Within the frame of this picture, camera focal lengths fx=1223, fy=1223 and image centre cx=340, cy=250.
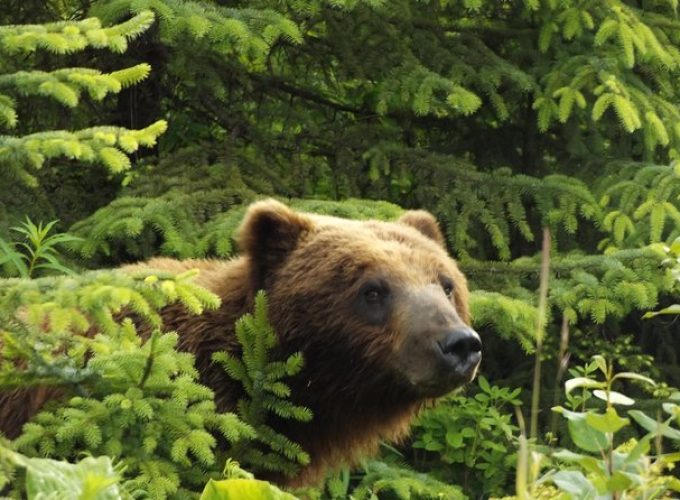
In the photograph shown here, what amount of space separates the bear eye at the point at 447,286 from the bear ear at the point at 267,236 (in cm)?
66

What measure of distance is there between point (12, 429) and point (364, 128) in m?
3.83

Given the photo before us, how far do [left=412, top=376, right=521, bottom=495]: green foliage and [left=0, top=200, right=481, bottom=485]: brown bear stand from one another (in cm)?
187

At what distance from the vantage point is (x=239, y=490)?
2818 mm

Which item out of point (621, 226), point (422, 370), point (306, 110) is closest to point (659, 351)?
point (621, 226)

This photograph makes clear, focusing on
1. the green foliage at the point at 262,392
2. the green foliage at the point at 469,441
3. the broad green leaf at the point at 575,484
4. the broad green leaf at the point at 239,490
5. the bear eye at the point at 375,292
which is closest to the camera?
the broad green leaf at the point at 575,484

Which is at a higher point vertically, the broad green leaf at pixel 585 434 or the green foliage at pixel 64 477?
the broad green leaf at pixel 585 434

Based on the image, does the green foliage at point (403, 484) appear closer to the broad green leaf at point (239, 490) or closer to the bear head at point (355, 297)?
the bear head at point (355, 297)

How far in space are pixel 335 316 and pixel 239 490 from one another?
225 cm

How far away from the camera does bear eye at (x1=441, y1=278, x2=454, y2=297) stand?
5164 mm

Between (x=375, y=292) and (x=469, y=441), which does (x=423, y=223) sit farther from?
(x=469, y=441)

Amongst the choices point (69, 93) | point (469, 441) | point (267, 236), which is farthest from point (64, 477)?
point (469, 441)

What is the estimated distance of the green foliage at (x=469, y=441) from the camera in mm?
7191

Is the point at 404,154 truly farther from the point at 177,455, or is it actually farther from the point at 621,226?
the point at 177,455

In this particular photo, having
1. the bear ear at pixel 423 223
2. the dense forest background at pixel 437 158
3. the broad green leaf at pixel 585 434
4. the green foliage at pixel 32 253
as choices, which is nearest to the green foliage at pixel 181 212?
the dense forest background at pixel 437 158
